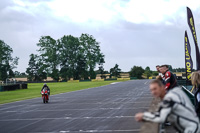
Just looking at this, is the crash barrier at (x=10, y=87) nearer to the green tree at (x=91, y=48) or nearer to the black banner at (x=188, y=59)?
the black banner at (x=188, y=59)

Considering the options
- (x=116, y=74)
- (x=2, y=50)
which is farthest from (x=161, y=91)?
(x=116, y=74)

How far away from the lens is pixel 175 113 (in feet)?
12.8

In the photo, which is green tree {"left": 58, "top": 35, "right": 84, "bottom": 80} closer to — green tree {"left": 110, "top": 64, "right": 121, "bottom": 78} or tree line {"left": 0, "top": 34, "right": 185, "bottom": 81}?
tree line {"left": 0, "top": 34, "right": 185, "bottom": 81}

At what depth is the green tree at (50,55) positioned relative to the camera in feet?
362

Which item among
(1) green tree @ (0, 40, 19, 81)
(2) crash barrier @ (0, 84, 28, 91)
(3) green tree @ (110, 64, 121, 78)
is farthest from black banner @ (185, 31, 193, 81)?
(3) green tree @ (110, 64, 121, 78)

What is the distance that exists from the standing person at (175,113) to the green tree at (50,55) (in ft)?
353

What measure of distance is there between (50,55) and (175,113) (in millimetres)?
107739

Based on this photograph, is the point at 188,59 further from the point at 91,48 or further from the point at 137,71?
the point at 137,71

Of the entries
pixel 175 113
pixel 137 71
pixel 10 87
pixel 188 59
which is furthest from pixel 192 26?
pixel 137 71

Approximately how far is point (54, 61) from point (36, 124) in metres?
102

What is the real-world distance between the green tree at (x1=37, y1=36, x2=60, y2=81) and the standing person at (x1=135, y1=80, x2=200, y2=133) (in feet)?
353

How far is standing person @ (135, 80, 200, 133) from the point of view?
12.4 feet

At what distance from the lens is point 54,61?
370ft

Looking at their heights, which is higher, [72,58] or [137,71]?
[72,58]
